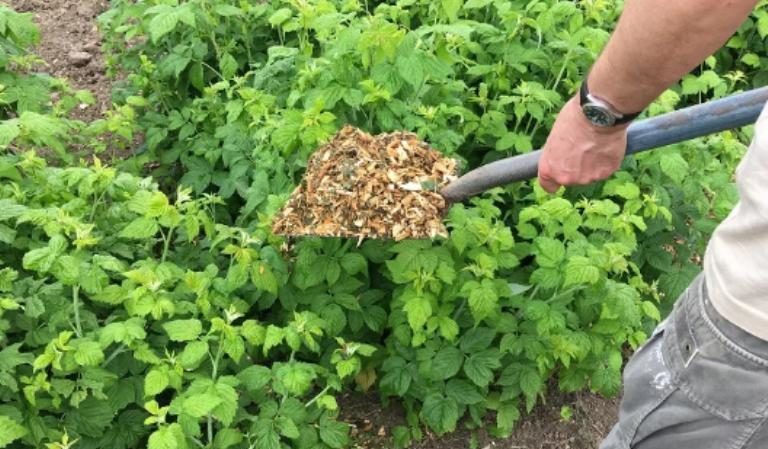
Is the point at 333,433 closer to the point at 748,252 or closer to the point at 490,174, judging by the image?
the point at 490,174

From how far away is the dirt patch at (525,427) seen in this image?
3.27 metres

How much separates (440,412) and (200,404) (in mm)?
1009

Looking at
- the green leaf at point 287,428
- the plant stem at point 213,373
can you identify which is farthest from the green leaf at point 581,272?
the plant stem at point 213,373


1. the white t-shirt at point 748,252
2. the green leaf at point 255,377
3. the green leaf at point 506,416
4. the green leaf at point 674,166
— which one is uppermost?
the white t-shirt at point 748,252

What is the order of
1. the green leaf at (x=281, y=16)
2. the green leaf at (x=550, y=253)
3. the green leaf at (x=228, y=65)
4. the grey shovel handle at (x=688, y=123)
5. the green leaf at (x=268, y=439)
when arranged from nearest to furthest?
the grey shovel handle at (x=688, y=123) → the green leaf at (x=268, y=439) → the green leaf at (x=550, y=253) → the green leaf at (x=281, y=16) → the green leaf at (x=228, y=65)

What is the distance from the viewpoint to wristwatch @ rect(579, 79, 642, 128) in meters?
1.75

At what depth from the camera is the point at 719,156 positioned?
3.52 m

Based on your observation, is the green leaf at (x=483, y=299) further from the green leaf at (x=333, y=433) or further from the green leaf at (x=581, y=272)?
the green leaf at (x=333, y=433)

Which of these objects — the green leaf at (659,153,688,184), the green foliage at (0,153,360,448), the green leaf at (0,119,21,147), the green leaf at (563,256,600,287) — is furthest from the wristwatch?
the green leaf at (0,119,21,147)

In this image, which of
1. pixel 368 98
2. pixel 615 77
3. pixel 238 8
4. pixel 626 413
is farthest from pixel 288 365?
pixel 238 8

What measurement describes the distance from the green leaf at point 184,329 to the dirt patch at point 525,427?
0.96m

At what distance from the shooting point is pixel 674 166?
3092 millimetres

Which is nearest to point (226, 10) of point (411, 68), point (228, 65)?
point (228, 65)

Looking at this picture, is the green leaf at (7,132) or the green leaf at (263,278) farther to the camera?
the green leaf at (7,132)
